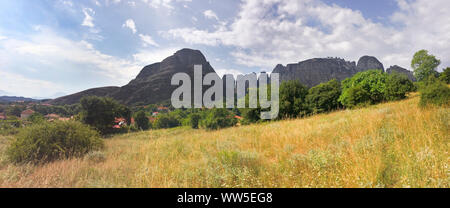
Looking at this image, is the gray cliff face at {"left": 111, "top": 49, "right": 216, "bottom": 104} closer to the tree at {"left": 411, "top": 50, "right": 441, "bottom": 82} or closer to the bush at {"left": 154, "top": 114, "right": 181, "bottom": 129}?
the bush at {"left": 154, "top": 114, "right": 181, "bottom": 129}

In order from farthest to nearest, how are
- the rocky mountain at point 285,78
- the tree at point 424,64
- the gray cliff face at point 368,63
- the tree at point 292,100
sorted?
the gray cliff face at point 368,63 < the rocky mountain at point 285,78 < the tree at point 424,64 < the tree at point 292,100

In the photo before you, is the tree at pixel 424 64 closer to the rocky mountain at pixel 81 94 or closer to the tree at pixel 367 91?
the tree at pixel 367 91

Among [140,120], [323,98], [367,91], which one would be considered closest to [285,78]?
[367,91]

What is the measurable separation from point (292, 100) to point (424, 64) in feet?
137

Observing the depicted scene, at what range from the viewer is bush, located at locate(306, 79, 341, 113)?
75.5 feet

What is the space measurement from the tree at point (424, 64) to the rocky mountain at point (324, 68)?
74.7 m

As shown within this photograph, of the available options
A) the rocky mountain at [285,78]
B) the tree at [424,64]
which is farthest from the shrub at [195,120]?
the rocky mountain at [285,78]

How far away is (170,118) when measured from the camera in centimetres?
5709

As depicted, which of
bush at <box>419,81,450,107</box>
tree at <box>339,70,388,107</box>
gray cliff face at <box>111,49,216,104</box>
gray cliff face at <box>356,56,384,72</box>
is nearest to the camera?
bush at <box>419,81,450,107</box>

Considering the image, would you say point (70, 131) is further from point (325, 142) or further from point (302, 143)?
point (325, 142)

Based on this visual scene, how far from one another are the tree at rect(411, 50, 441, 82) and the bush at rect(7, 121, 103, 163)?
6000 cm

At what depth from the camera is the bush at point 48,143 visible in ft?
16.5

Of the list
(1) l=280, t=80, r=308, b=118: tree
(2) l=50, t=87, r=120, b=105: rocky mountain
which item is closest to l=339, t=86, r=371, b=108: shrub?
(1) l=280, t=80, r=308, b=118: tree
